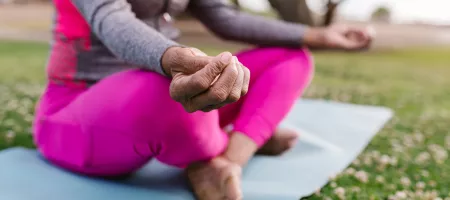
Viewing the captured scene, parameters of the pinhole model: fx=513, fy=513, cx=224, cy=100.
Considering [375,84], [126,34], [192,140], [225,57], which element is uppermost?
[225,57]

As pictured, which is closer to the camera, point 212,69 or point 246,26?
point 212,69

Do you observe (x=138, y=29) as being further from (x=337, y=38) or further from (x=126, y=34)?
(x=337, y=38)

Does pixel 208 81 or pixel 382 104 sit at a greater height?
pixel 208 81

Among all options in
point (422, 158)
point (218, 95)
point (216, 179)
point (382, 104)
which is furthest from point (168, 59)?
point (382, 104)

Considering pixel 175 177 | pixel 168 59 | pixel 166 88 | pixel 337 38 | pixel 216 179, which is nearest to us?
pixel 168 59

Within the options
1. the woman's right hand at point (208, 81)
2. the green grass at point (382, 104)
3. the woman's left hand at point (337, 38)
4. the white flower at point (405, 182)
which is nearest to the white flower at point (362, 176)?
the green grass at point (382, 104)

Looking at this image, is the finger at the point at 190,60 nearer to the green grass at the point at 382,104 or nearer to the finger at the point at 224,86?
the finger at the point at 224,86

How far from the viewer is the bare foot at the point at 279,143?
5.77ft

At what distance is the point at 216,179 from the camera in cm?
130

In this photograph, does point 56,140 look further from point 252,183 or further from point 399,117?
point 399,117

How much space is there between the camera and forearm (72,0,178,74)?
42.3 inches

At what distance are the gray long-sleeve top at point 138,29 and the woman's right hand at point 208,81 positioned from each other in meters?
0.12

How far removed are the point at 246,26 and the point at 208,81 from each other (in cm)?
83

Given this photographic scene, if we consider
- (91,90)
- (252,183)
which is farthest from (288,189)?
(91,90)
